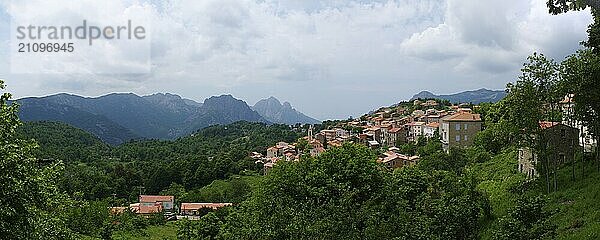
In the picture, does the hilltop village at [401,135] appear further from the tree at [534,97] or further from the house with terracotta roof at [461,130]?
the tree at [534,97]

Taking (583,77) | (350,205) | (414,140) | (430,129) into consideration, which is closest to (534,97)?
(583,77)

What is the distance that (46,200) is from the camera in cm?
1323

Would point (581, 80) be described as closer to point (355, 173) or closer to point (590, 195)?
point (590, 195)

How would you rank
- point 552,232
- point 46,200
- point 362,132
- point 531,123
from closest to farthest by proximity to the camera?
point 552,232 → point 46,200 → point 531,123 → point 362,132

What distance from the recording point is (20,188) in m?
11.6

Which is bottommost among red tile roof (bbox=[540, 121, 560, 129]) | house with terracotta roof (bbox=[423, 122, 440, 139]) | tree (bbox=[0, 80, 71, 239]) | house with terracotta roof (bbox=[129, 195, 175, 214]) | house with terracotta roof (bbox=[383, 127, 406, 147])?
house with terracotta roof (bbox=[129, 195, 175, 214])

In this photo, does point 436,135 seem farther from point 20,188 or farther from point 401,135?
point 20,188

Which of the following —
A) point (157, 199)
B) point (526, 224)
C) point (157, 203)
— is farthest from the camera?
point (157, 199)

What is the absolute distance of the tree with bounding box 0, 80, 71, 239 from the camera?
1126 cm

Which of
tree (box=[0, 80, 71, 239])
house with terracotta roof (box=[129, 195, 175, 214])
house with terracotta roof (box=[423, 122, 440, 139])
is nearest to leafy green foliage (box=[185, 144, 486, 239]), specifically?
tree (box=[0, 80, 71, 239])

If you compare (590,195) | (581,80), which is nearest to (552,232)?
(590,195)

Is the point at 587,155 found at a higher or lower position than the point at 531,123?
lower

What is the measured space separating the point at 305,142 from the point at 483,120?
36.4 metres

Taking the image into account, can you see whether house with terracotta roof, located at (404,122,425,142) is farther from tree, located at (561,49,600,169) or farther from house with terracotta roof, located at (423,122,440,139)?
tree, located at (561,49,600,169)
